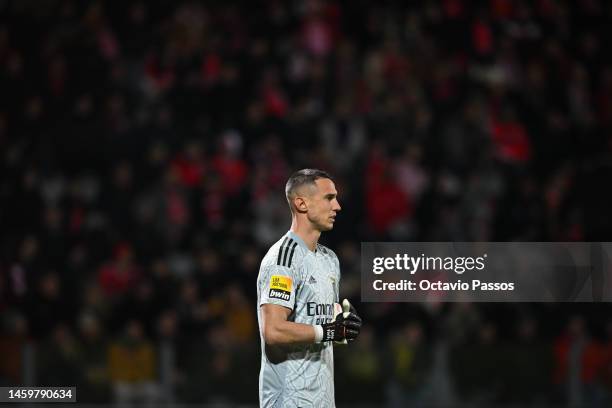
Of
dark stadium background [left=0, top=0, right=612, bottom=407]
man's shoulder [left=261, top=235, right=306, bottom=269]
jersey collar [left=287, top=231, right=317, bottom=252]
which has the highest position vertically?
dark stadium background [left=0, top=0, right=612, bottom=407]

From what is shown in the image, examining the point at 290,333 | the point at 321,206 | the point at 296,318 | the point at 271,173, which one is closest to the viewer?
the point at 290,333

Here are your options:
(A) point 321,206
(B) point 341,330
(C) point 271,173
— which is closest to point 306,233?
(A) point 321,206

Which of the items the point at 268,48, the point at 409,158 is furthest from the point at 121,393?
the point at 268,48

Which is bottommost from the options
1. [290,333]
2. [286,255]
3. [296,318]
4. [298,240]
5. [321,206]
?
[290,333]

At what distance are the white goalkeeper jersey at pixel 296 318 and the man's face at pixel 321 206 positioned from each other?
0.14 metres

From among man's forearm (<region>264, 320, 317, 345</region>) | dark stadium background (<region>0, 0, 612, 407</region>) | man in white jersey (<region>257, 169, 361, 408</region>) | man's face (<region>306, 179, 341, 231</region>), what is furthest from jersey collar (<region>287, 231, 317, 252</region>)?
dark stadium background (<region>0, 0, 612, 407</region>)

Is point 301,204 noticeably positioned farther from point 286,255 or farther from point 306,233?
point 286,255

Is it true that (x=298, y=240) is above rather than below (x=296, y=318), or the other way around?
above

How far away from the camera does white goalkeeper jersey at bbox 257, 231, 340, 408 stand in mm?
5793

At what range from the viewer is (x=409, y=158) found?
13500mm

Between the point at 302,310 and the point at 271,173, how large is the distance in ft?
24.9

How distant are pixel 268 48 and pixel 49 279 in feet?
15.2

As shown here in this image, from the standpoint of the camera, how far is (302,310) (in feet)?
19.3

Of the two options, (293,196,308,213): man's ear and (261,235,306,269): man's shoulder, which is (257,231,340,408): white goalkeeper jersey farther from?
(293,196,308,213): man's ear
